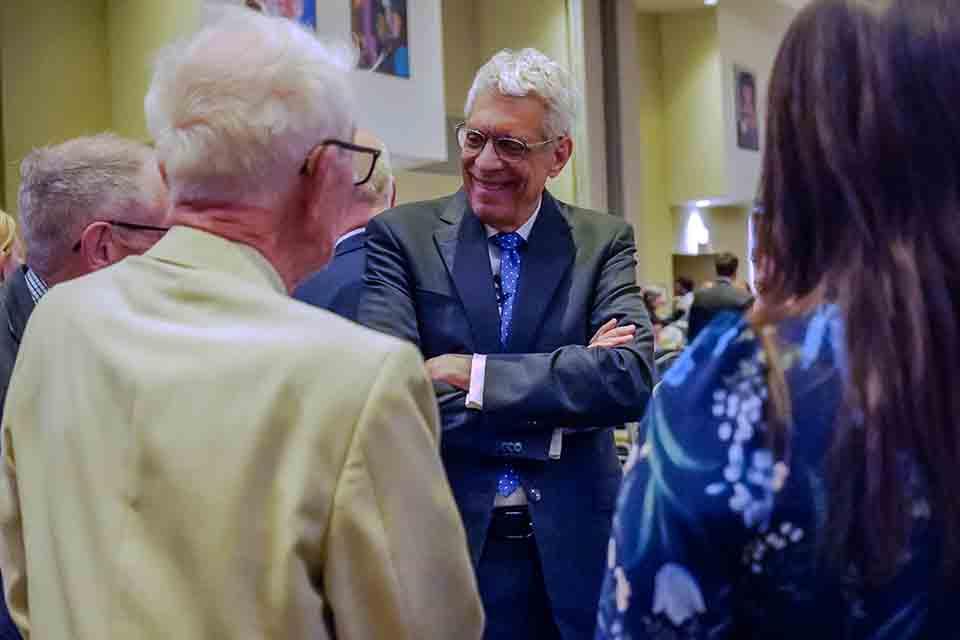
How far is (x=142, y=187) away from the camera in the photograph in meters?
2.14

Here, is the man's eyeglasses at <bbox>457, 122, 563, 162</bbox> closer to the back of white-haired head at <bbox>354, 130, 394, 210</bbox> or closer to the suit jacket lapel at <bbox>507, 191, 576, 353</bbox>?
the suit jacket lapel at <bbox>507, 191, 576, 353</bbox>

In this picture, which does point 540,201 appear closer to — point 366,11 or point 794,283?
point 794,283

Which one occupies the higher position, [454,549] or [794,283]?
[794,283]

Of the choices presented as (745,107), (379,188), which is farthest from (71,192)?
(745,107)

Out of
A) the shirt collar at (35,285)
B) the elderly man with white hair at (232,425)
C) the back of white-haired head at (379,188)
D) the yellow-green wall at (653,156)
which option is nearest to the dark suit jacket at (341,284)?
the back of white-haired head at (379,188)

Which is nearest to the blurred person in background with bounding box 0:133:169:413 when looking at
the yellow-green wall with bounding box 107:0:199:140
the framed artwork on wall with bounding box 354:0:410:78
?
the yellow-green wall with bounding box 107:0:199:140

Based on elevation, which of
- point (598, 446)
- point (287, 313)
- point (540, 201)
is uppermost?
point (540, 201)

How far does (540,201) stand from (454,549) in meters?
1.18

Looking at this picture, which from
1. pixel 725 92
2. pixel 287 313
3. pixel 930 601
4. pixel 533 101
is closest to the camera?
pixel 930 601

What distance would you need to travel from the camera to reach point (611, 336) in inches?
85.8

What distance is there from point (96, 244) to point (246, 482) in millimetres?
1155

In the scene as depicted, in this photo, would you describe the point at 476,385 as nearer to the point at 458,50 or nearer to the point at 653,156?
the point at 458,50

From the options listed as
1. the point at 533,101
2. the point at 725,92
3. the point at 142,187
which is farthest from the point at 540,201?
the point at 725,92

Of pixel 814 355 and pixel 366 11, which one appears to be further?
pixel 366 11
